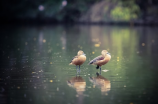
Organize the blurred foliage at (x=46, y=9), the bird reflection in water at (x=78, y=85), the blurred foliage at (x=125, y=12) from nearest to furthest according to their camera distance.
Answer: the bird reflection in water at (x=78, y=85), the blurred foliage at (x=125, y=12), the blurred foliage at (x=46, y=9)

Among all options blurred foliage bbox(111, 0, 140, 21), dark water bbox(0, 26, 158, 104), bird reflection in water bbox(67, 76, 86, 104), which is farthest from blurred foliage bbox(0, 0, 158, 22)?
bird reflection in water bbox(67, 76, 86, 104)

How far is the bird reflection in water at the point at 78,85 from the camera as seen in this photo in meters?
7.65

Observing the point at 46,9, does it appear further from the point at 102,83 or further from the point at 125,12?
the point at 102,83

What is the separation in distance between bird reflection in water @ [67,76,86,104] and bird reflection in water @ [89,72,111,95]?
29 cm

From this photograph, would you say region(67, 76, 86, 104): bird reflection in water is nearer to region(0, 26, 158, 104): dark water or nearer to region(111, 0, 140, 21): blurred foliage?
region(0, 26, 158, 104): dark water

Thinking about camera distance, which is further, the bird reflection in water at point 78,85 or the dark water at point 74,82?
the bird reflection in water at point 78,85

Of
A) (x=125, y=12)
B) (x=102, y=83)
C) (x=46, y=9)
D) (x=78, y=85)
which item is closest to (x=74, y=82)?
(x=78, y=85)

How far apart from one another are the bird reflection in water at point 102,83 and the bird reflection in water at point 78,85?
29 cm

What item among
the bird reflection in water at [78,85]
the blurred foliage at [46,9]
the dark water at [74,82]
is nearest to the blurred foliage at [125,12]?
the blurred foliage at [46,9]

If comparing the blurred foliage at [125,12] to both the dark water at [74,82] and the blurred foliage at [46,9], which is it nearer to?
the blurred foliage at [46,9]

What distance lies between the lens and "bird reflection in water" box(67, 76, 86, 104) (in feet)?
25.1

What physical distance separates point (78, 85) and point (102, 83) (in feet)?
2.05

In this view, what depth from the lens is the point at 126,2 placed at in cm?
4194

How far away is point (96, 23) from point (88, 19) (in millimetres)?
1601
